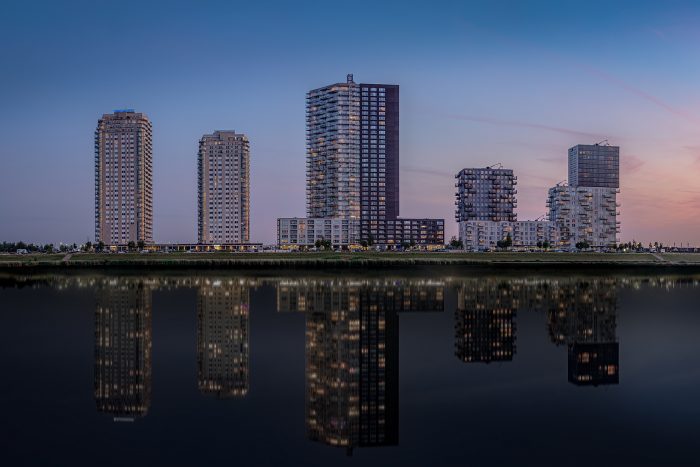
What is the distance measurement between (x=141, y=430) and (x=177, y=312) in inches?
1154

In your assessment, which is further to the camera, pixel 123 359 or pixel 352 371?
pixel 123 359

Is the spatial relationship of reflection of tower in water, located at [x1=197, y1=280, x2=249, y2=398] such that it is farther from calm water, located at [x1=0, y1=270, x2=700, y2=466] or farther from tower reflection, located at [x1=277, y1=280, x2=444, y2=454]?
tower reflection, located at [x1=277, y1=280, x2=444, y2=454]

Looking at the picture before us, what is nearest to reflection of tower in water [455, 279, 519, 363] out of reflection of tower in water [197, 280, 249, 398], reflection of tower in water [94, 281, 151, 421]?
reflection of tower in water [197, 280, 249, 398]

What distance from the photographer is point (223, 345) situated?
30.9 m

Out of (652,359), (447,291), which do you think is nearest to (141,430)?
(652,359)

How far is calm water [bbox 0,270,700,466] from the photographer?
1492 cm

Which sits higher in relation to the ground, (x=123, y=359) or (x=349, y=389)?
(x=349, y=389)

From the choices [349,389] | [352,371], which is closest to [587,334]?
[352,371]

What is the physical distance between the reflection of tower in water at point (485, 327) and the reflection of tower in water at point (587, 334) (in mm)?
2740

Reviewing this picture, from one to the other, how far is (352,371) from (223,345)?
1155 centimetres

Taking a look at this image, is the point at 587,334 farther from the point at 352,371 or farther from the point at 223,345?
the point at 223,345

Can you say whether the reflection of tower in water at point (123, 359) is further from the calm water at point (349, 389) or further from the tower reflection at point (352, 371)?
the tower reflection at point (352, 371)

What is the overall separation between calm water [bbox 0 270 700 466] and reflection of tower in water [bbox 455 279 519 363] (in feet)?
0.78

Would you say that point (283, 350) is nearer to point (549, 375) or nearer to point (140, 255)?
point (549, 375)
